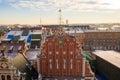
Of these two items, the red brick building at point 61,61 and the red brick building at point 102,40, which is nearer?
the red brick building at point 61,61

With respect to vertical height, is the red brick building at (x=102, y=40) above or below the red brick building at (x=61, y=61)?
below

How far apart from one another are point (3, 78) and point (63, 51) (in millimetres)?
13923

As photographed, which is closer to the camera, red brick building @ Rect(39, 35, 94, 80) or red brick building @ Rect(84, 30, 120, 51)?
red brick building @ Rect(39, 35, 94, 80)

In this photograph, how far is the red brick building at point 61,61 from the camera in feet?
135

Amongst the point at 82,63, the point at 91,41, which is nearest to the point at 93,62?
the point at 82,63

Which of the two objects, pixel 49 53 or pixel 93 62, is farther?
pixel 93 62

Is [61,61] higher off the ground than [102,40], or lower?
higher

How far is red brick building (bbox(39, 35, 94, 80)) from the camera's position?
41094 millimetres

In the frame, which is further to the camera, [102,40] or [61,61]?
[102,40]

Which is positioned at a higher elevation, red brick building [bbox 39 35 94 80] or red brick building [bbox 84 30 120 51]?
red brick building [bbox 39 35 94 80]

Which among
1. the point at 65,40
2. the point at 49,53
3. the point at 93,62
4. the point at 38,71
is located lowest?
the point at 93,62

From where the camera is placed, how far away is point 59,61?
41250mm

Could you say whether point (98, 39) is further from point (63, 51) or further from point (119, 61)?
point (63, 51)

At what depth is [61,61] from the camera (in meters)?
41.2
